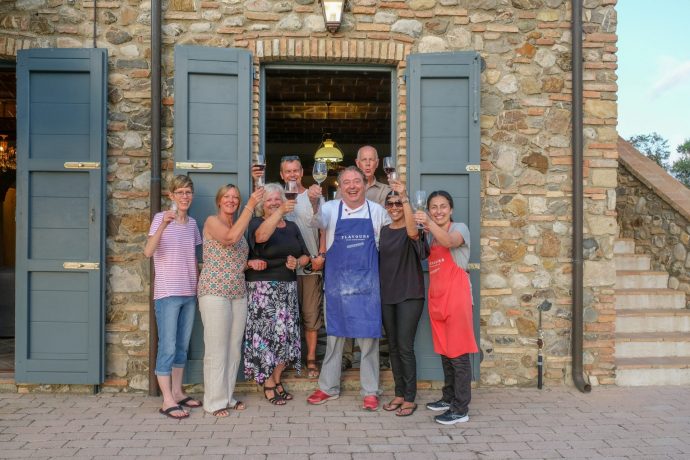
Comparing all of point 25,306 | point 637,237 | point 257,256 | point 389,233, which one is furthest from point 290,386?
point 637,237

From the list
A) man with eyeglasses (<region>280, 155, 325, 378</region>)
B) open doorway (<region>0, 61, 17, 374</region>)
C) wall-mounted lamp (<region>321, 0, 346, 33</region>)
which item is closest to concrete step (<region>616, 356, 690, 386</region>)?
man with eyeglasses (<region>280, 155, 325, 378</region>)

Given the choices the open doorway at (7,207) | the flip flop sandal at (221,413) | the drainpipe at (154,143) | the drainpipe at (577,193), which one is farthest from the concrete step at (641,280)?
the open doorway at (7,207)

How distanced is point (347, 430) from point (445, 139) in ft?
8.03

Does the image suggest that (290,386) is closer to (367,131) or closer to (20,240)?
(20,240)

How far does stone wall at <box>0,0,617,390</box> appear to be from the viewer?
462 centimetres

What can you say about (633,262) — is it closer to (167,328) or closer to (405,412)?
(405,412)

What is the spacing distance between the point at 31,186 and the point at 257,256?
6.54 ft

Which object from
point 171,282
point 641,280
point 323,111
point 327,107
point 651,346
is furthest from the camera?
point 323,111

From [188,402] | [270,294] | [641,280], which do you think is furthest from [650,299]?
[188,402]

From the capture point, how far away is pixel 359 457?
131 inches

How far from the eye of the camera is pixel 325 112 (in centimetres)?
878

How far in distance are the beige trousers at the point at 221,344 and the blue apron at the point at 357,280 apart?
2.40 ft

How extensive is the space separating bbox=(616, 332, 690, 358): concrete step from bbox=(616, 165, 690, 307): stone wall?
0.86 meters

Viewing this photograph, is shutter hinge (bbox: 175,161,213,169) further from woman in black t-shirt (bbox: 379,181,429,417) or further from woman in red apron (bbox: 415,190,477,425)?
woman in red apron (bbox: 415,190,477,425)
